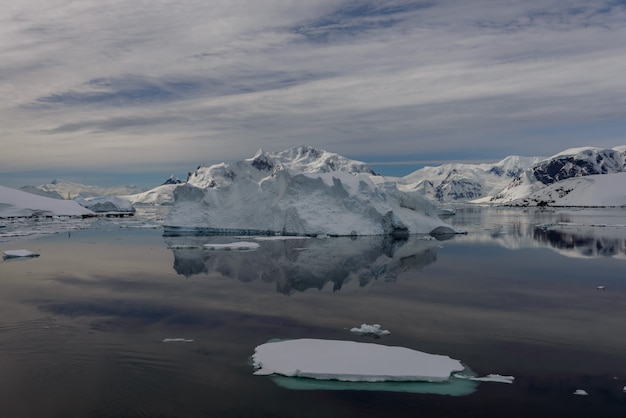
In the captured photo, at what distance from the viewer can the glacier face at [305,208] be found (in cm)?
3806

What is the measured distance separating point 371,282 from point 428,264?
17.7ft

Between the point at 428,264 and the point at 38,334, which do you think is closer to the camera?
the point at 38,334

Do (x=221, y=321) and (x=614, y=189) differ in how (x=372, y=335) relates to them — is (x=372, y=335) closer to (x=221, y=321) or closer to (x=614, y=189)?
(x=221, y=321)

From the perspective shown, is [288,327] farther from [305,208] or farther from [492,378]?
[305,208]

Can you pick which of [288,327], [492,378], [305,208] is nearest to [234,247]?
[305,208]

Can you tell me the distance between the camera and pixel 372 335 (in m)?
12.0

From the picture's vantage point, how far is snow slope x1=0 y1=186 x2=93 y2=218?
7856 centimetres

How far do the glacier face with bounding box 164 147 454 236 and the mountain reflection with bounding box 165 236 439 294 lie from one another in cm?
362

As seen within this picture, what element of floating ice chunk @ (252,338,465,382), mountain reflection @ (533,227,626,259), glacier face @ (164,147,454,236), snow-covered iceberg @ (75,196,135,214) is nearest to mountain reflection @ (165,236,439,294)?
glacier face @ (164,147,454,236)

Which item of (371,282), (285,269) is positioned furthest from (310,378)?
(285,269)

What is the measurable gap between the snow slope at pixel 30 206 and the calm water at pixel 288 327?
2389 inches

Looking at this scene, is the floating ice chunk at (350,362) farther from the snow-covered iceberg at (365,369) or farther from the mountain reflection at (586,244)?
the mountain reflection at (586,244)

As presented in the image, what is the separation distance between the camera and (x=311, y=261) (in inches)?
968

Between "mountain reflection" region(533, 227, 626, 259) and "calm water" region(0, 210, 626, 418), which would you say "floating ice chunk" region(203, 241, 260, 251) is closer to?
"calm water" region(0, 210, 626, 418)
